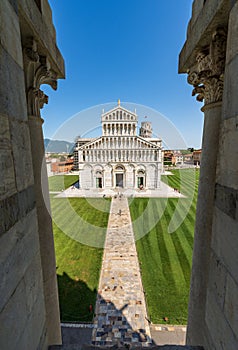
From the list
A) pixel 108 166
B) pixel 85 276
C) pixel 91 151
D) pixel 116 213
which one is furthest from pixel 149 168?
pixel 85 276

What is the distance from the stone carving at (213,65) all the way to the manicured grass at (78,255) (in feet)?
28.8

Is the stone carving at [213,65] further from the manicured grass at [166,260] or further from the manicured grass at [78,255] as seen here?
the manicured grass at [78,255]

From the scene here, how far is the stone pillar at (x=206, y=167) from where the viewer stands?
7.52ft

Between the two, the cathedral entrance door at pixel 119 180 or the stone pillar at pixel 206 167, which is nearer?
the stone pillar at pixel 206 167

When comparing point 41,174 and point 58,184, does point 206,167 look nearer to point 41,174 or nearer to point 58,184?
point 41,174

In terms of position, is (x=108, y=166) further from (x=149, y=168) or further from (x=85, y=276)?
(x=85, y=276)

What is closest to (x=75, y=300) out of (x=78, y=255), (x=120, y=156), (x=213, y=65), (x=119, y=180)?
(x=78, y=255)

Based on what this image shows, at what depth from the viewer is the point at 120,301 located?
24.8 feet

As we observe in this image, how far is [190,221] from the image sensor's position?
53.4 ft

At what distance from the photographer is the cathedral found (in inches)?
1284

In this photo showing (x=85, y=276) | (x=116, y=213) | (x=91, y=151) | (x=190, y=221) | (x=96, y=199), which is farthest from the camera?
(x=91, y=151)

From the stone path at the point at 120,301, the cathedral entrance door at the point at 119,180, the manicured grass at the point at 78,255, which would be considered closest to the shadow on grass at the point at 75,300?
the manicured grass at the point at 78,255

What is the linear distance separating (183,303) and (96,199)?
19.8 metres

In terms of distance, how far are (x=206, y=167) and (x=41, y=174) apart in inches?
104
